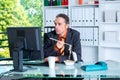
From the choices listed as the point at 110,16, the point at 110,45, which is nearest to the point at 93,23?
the point at 110,16

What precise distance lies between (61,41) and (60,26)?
0.19 m

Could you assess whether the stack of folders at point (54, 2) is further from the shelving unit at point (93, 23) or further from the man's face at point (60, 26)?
the man's face at point (60, 26)

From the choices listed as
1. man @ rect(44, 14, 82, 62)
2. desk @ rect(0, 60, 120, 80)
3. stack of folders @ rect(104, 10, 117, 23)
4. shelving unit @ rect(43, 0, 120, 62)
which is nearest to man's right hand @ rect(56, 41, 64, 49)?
man @ rect(44, 14, 82, 62)

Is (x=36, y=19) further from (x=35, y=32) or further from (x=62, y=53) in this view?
(x=35, y=32)

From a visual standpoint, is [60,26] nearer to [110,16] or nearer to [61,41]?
[61,41]

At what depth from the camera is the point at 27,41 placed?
98.2 inches

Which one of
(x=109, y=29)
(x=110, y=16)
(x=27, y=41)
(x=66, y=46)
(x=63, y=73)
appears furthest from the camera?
(x=109, y=29)

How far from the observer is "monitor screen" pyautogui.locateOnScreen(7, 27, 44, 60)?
2455mm

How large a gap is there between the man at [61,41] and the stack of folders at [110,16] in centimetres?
127

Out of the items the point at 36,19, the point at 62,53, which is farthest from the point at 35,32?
the point at 36,19

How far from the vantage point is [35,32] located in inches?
96.3

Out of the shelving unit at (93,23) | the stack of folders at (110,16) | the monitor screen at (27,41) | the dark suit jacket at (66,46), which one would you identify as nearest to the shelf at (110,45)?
the shelving unit at (93,23)

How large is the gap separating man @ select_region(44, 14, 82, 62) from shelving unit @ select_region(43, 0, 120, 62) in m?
1.20

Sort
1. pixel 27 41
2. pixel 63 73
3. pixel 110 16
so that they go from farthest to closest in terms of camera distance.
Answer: pixel 110 16, pixel 27 41, pixel 63 73
